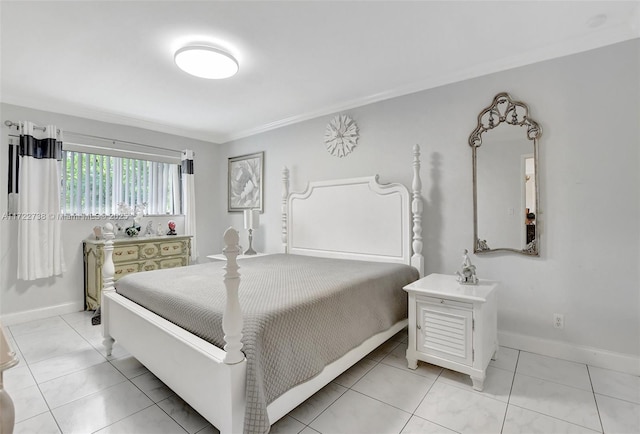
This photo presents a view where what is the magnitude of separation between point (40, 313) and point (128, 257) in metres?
1.04

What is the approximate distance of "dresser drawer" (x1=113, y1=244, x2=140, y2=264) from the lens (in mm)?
3601

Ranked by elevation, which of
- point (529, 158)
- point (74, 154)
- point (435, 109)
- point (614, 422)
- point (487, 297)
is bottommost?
point (614, 422)

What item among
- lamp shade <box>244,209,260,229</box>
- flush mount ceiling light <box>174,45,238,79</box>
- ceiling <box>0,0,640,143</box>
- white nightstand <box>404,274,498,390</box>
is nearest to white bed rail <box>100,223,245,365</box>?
white nightstand <box>404,274,498,390</box>

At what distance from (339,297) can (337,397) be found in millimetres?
610

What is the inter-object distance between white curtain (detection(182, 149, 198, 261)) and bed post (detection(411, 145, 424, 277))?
3.27m

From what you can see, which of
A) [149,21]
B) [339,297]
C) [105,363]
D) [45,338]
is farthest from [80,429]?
[149,21]

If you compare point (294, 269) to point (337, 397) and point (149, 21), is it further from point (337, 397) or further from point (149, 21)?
point (149, 21)

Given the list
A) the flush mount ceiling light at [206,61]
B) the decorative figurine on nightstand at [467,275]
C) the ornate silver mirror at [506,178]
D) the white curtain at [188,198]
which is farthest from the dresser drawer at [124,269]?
the ornate silver mirror at [506,178]

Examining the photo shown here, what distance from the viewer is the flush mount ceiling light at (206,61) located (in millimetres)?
2279

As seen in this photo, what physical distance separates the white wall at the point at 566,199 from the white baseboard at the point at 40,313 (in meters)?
4.10

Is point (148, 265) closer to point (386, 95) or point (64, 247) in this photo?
point (64, 247)

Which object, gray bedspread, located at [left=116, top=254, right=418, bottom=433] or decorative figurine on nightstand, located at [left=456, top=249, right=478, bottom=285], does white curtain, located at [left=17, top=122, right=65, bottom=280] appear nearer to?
gray bedspread, located at [left=116, top=254, right=418, bottom=433]

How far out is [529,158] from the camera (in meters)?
2.47

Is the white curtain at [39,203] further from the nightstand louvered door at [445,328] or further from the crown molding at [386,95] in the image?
the nightstand louvered door at [445,328]
